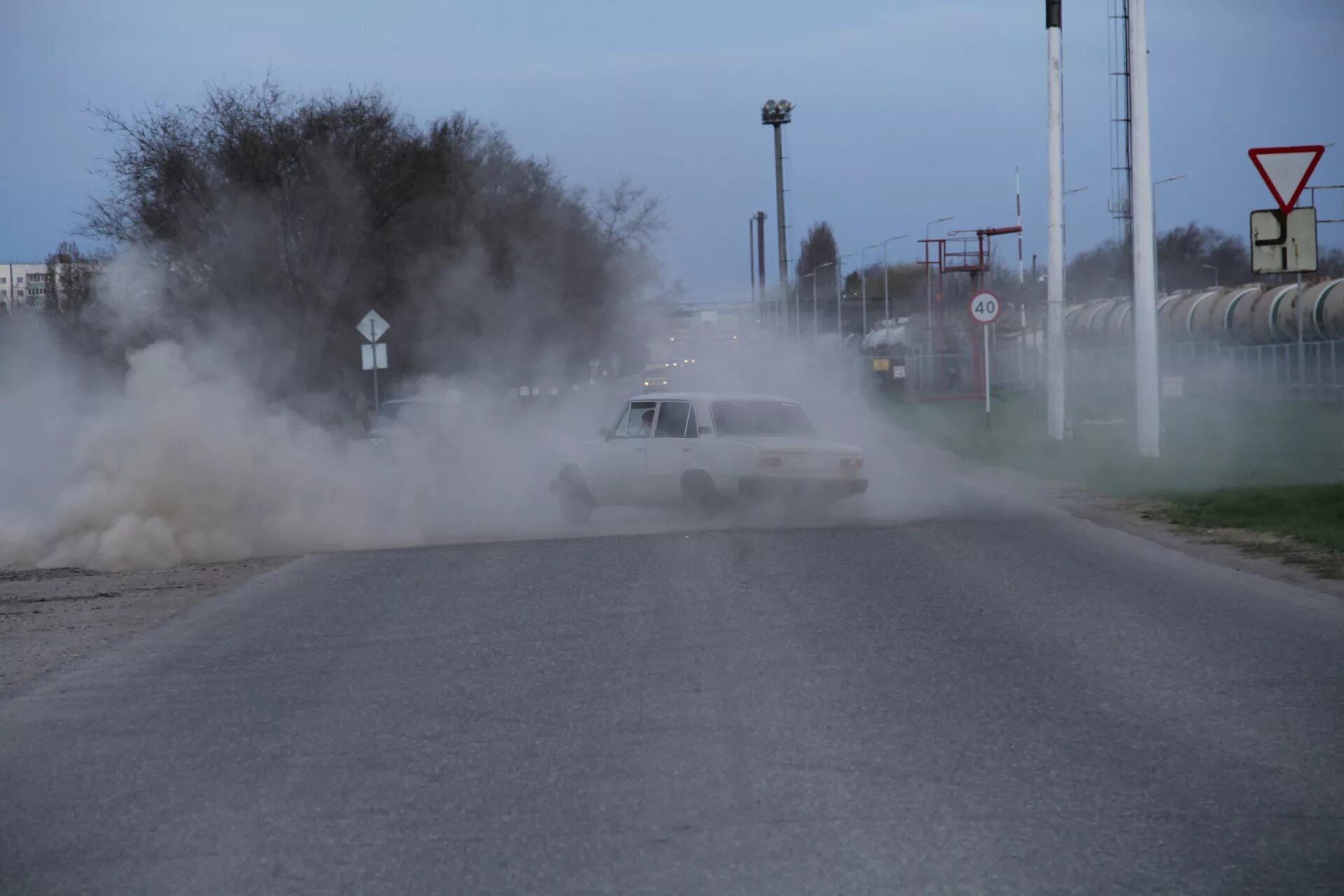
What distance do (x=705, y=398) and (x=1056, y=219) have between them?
1350 centimetres

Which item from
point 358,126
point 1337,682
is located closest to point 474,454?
point 358,126

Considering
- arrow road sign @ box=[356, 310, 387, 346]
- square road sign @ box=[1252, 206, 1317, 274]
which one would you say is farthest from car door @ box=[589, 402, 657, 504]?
arrow road sign @ box=[356, 310, 387, 346]

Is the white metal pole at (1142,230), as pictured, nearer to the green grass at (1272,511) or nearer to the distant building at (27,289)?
the green grass at (1272,511)

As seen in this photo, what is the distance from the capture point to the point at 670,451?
1691 centimetres

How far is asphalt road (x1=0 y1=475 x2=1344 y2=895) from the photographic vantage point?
491 cm

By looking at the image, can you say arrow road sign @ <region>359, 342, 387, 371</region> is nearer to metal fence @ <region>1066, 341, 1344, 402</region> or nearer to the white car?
the white car

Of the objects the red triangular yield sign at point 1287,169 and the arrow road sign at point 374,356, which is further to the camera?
the arrow road sign at point 374,356

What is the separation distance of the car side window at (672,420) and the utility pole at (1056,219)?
12793mm

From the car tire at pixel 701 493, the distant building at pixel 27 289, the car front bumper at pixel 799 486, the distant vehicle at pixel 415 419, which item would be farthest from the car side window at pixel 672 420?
the distant building at pixel 27 289

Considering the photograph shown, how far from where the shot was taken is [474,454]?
86.1 feet

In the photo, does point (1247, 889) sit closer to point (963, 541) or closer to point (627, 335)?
point (963, 541)

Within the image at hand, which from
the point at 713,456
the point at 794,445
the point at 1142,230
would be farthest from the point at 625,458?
the point at 1142,230

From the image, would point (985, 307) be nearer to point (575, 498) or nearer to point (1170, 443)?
point (1170, 443)

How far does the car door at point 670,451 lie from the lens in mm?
16766
